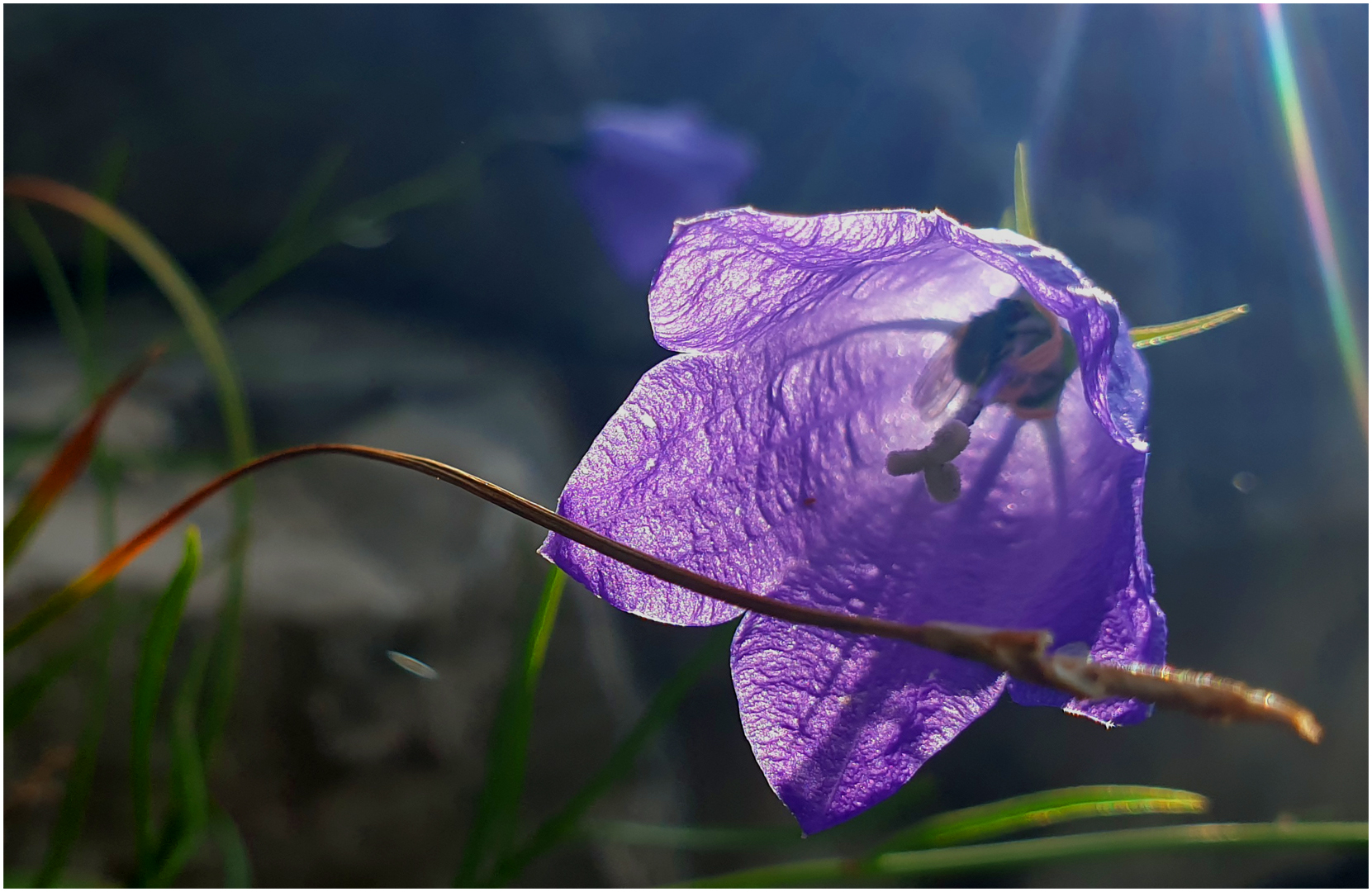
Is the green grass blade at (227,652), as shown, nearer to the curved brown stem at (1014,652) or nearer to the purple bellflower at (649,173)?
the curved brown stem at (1014,652)

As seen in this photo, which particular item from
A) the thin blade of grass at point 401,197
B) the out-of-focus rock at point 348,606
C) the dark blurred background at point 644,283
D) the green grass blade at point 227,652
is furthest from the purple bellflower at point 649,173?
the green grass blade at point 227,652

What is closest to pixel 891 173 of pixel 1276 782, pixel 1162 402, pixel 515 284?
pixel 1162 402

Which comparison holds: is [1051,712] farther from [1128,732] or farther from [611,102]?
[611,102]

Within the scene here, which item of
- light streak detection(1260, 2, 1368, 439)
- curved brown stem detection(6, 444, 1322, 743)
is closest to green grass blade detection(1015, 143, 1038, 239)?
curved brown stem detection(6, 444, 1322, 743)

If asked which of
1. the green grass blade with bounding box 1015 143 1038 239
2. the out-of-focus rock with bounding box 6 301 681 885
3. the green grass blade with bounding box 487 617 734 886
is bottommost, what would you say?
the out-of-focus rock with bounding box 6 301 681 885

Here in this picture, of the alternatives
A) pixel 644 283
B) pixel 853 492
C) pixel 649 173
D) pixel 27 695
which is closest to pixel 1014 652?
pixel 853 492

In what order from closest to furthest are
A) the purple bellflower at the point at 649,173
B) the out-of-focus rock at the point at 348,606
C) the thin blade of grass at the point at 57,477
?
the thin blade of grass at the point at 57,477 → the out-of-focus rock at the point at 348,606 → the purple bellflower at the point at 649,173

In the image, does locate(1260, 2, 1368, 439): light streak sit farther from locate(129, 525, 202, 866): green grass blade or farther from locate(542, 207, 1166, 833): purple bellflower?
locate(129, 525, 202, 866): green grass blade
